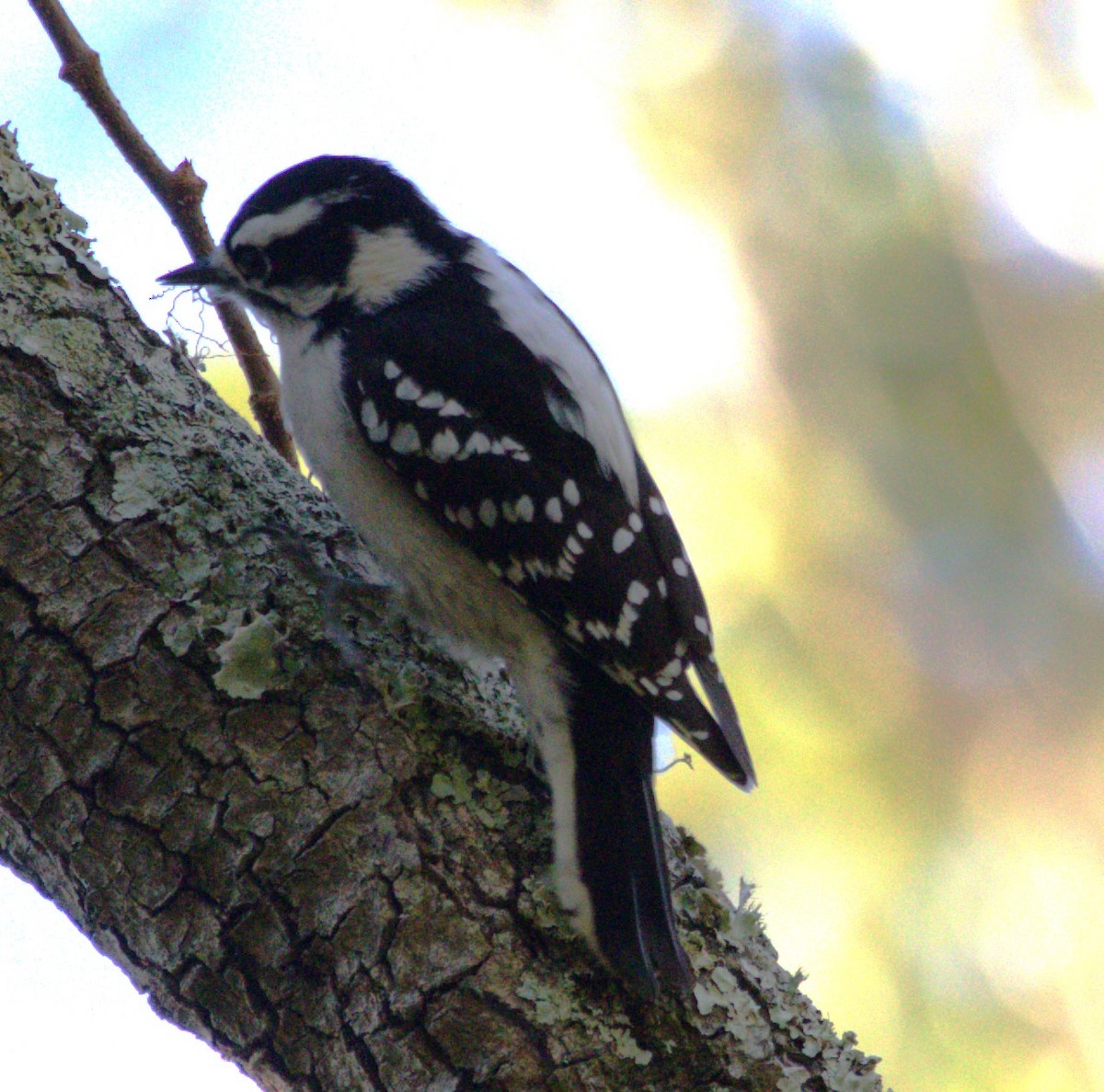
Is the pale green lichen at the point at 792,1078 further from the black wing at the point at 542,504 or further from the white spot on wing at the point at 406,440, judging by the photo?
the white spot on wing at the point at 406,440

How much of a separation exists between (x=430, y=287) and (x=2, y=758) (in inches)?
42.5

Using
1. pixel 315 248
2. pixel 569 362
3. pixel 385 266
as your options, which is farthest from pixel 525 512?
pixel 315 248

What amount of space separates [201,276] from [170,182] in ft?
0.62

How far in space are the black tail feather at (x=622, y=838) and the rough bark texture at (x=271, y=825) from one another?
46 millimetres

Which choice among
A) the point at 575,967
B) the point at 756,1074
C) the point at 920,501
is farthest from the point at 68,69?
the point at 920,501

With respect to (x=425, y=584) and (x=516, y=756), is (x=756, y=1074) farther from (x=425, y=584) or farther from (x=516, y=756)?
(x=425, y=584)

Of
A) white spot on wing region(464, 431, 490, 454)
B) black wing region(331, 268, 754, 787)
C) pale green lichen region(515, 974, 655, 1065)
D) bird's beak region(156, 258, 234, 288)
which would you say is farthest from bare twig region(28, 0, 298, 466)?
pale green lichen region(515, 974, 655, 1065)

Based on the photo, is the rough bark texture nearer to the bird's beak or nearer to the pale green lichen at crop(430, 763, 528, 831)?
the pale green lichen at crop(430, 763, 528, 831)

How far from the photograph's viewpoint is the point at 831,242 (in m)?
5.04

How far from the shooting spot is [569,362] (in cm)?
213

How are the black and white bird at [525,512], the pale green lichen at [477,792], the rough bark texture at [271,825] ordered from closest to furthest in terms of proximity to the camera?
1. the rough bark texture at [271,825]
2. the pale green lichen at [477,792]
3. the black and white bird at [525,512]

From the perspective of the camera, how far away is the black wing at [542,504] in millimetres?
1886

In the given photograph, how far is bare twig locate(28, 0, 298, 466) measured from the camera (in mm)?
2059

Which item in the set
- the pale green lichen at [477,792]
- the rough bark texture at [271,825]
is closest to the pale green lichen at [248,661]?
the rough bark texture at [271,825]
